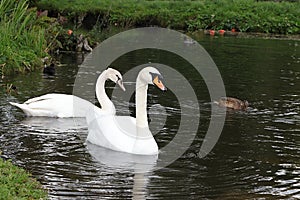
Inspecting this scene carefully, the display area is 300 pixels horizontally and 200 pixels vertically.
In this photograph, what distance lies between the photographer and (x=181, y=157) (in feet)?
33.4

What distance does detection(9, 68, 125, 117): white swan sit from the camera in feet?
41.2

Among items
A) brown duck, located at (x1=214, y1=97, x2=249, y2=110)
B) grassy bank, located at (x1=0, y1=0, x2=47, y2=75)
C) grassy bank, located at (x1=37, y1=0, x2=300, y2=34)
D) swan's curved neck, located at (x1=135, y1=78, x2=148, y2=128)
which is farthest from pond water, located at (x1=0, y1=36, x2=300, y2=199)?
grassy bank, located at (x1=37, y1=0, x2=300, y2=34)

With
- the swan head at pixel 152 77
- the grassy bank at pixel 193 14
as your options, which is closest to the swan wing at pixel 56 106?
the swan head at pixel 152 77

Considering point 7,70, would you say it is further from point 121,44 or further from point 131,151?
point 121,44

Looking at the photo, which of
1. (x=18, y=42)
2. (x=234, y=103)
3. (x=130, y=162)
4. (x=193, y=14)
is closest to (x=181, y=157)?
(x=130, y=162)

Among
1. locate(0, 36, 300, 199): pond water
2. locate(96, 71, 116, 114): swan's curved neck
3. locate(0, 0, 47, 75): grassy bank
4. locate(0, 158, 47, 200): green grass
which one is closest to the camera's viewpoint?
locate(0, 158, 47, 200): green grass

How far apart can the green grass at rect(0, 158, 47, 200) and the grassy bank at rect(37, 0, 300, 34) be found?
2517 cm

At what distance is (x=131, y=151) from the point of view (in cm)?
1023

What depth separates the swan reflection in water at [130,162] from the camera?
8.80 meters

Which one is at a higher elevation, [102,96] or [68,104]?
[102,96]

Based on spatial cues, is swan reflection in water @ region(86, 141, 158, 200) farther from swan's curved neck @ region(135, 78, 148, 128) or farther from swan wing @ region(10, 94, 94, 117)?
swan wing @ region(10, 94, 94, 117)

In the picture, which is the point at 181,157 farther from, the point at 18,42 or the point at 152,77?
the point at 18,42

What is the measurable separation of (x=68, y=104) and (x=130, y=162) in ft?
11.7

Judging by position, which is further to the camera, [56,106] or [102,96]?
[56,106]
